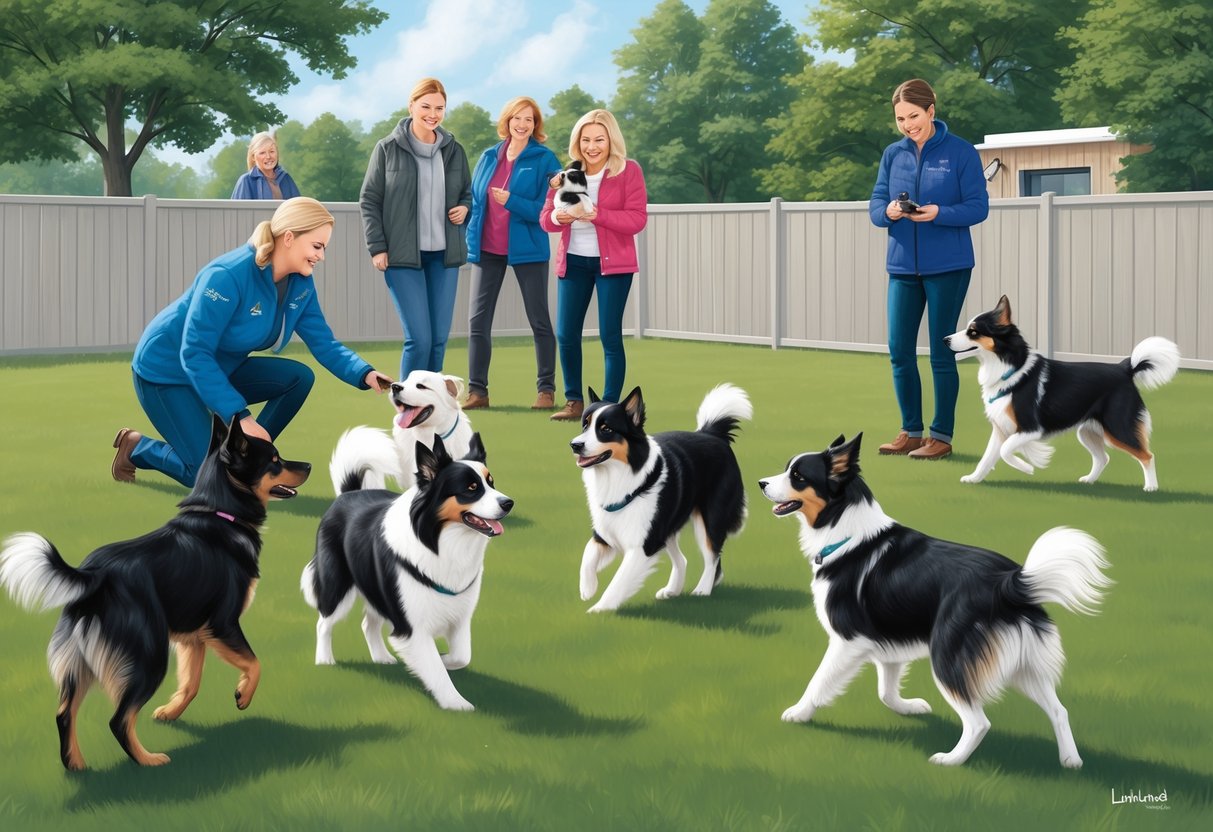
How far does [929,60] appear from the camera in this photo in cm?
5212

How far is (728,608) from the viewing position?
546 cm

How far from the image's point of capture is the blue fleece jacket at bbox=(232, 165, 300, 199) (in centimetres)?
1485

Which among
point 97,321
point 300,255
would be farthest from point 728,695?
point 97,321

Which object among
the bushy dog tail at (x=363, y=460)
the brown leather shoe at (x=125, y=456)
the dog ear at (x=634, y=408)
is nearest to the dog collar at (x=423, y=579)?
the bushy dog tail at (x=363, y=460)

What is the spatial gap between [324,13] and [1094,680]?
135 ft

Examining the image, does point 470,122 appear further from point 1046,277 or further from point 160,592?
point 160,592

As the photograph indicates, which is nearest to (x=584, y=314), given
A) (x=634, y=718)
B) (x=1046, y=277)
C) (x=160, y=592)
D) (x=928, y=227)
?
(x=928, y=227)

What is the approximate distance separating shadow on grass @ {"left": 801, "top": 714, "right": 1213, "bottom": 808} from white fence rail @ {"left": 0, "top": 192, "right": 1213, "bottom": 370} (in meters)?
10.6

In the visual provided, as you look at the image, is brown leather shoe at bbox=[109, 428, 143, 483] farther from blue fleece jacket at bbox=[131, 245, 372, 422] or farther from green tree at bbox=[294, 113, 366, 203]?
green tree at bbox=[294, 113, 366, 203]

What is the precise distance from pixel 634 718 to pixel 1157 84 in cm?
3746

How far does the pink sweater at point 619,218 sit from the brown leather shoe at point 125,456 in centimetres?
325

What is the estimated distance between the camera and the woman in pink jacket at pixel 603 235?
9.63 m

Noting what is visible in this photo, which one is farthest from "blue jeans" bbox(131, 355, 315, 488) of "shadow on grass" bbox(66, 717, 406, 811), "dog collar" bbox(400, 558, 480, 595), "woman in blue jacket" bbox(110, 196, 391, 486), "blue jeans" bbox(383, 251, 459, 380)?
"shadow on grass" bbox(66, 717, 406, 811)

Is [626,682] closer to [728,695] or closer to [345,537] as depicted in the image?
[728,695]
